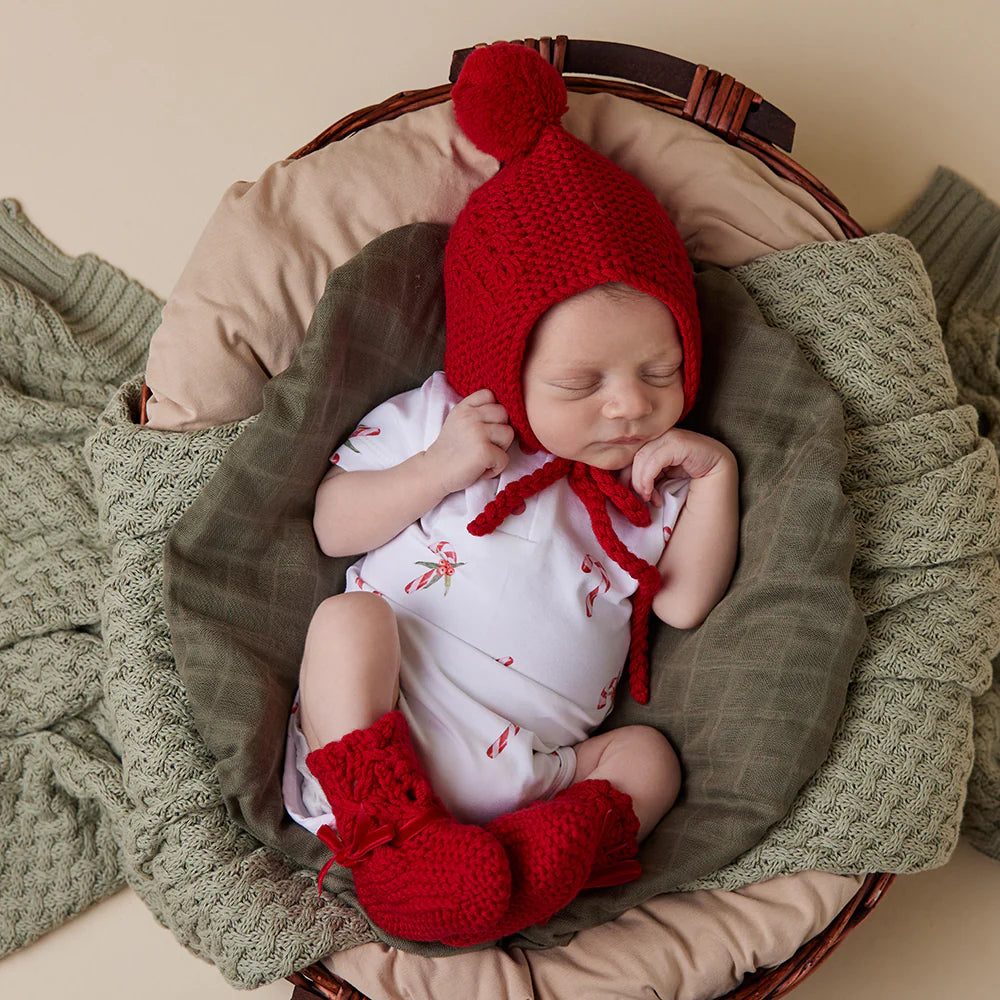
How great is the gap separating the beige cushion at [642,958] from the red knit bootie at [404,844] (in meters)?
0.07

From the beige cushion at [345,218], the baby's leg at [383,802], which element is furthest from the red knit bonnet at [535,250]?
the baby's leg at [383,802]

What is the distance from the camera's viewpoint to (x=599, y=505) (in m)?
1.52

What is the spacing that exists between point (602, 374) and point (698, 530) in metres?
0.28

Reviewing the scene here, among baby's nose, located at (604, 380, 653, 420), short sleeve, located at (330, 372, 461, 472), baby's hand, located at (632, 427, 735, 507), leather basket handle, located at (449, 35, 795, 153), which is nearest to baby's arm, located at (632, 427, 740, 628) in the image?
baby's hand, located at (632, 427, 735, 507)

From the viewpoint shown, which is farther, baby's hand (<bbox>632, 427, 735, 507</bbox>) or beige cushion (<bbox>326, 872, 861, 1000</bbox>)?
baby's hand (<bbox>632, 427, 735, 507</bbox>)

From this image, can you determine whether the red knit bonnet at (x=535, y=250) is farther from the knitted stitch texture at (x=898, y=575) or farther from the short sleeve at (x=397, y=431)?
the knitted stitch texture at (x=898, y=575)

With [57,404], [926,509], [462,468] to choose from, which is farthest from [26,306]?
[926,509]

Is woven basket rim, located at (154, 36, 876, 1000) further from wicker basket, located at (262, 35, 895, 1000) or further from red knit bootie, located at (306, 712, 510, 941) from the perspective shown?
red knit bootie, located at (306, 712, 510, 941)

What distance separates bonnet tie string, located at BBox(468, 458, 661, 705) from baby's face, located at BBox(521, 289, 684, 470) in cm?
5

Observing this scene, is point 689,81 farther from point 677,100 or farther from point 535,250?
point 535,250

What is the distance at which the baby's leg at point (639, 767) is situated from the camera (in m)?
1.49

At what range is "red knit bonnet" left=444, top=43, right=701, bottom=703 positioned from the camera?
139 centimetres

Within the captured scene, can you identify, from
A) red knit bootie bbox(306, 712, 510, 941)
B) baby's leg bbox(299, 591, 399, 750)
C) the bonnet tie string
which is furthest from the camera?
the bonnet tie string

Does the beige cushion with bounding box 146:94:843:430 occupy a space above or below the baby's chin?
above
